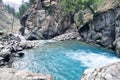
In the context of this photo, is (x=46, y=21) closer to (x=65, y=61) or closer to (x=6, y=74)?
(x=65, y=61)

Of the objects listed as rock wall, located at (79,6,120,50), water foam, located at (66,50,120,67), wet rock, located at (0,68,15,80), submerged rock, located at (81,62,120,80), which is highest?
rock wall, located at (79,6,120,50)

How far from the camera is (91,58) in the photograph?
165 feet

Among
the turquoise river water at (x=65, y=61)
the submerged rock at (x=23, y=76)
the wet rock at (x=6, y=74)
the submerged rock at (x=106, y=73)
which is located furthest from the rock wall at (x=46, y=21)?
the submerged rock at (x=106, y=73)

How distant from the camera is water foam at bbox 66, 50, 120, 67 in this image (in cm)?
4583

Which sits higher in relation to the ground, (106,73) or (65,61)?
(106,73)

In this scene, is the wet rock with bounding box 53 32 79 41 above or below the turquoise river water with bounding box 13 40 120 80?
above

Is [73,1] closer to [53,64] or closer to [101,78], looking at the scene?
[53,64]

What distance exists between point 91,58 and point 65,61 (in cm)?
661

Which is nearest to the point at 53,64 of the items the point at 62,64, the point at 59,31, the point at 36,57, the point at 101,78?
the point at 62,64

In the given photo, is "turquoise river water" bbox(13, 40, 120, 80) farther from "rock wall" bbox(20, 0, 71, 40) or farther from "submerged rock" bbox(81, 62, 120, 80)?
"rock wall" bbox(20, 0, 71, 40)

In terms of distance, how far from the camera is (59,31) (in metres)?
89.4

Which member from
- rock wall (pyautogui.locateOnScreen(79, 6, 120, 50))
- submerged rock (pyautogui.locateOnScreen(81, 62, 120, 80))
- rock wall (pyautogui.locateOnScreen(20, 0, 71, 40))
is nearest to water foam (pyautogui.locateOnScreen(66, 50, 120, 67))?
rock wall (pyautogui.locateOnScreen(79, 6, 120, 50))

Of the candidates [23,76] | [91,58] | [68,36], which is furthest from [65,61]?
[68,36]

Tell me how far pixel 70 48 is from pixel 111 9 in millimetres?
17068
